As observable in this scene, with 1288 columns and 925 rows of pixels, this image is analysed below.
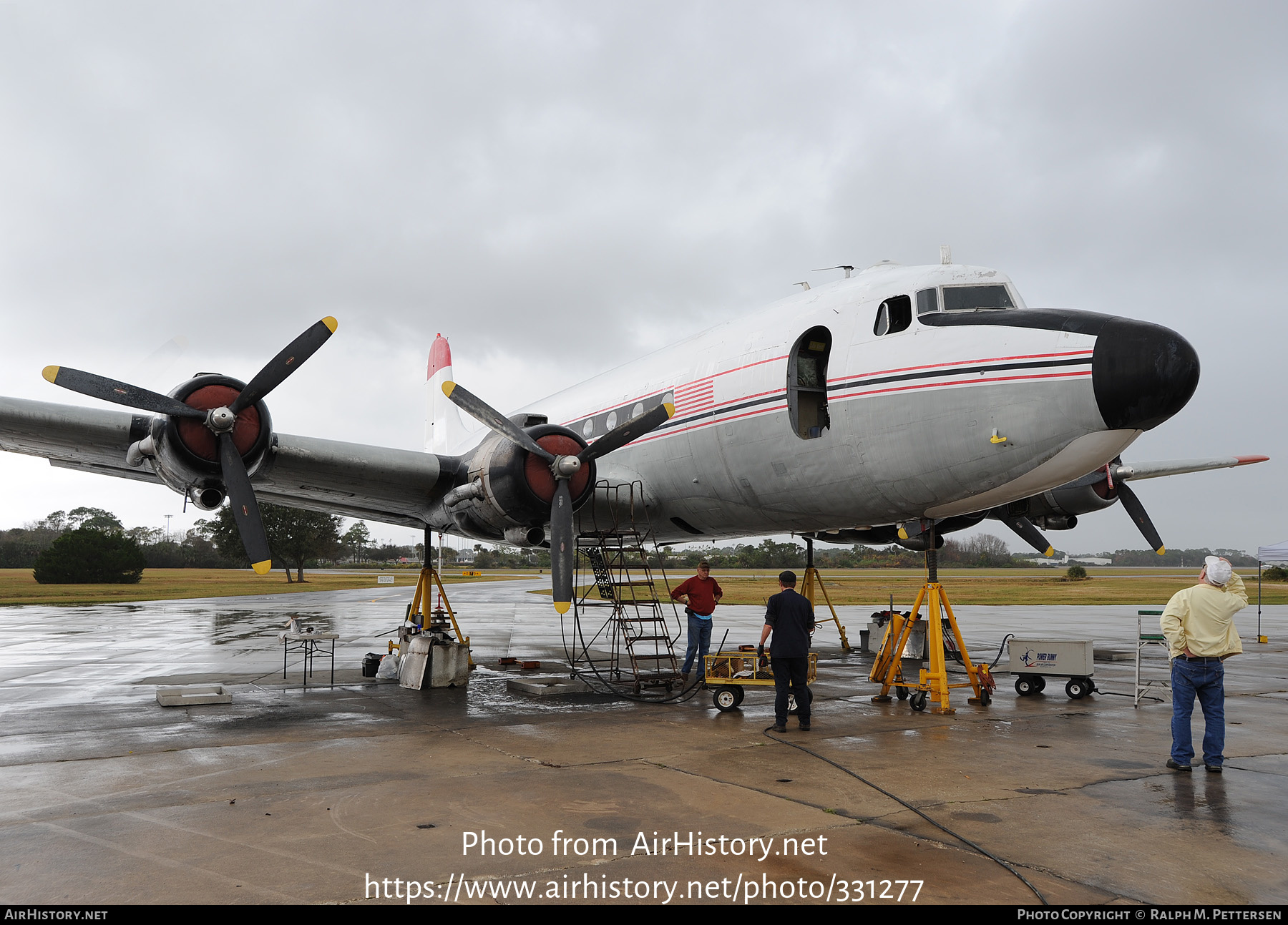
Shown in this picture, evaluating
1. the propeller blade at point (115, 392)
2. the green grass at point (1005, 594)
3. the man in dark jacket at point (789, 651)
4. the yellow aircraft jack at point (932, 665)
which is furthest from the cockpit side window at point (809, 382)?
the green grass at point (1005, 594)

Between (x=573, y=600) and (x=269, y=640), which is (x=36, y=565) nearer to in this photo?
(x=269, y=640)

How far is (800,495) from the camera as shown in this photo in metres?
10.8

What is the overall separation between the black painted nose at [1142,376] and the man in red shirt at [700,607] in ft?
18.5

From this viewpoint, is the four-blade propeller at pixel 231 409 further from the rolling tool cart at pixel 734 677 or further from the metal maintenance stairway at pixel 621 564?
the rolling tool cart at pixel 734 677

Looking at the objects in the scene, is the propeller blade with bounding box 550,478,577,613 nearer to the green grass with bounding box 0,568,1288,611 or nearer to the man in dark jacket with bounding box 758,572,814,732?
the man in dark jacket with bounding box 758,572,814,732

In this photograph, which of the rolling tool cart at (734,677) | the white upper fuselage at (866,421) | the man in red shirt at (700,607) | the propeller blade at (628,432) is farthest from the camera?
the man in red shirt at (700,607)

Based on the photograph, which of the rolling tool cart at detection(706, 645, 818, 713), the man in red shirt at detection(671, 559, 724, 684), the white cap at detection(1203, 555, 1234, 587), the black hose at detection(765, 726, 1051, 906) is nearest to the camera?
the black hose at detection(765, 726, 1051, 906)

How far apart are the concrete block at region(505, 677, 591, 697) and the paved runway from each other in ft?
1.26

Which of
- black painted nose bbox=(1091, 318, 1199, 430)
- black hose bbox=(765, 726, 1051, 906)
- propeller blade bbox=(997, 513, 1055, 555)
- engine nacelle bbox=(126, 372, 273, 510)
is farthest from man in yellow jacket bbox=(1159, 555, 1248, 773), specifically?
engine nacelle bbox=(126, 372, 273, 510)

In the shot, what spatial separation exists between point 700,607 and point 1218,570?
6.53m

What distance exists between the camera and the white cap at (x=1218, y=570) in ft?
23.5

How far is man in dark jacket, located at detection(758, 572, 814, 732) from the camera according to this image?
352 inches

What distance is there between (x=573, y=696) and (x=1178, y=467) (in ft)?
48.3

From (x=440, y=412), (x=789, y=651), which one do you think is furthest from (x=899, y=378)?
(x=440, y=412)
